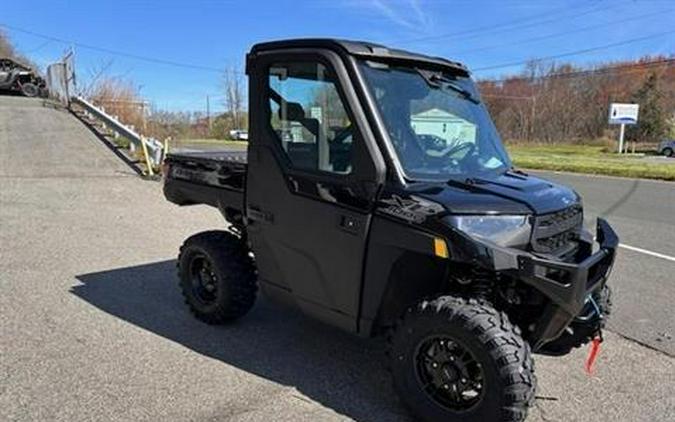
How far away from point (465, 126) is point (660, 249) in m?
5.77

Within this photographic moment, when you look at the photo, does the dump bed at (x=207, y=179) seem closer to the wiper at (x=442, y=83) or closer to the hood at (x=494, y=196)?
the wiper at (x=442, y=83)

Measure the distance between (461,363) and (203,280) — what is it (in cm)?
248

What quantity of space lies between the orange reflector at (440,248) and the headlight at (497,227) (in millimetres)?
118

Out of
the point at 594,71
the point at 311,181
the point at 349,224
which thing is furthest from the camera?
the point at 594,71

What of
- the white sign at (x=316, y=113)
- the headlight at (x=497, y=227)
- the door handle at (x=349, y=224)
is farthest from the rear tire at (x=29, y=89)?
the headlight at (x=497, y=227)

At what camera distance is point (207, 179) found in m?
4.66

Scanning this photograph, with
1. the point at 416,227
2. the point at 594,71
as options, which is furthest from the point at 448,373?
the point at 594,71

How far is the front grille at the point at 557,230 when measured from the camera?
3.17 m

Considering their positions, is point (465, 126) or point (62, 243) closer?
point (465, 126)

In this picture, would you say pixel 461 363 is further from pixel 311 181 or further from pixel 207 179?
pixel 207 179

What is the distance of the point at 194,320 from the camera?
4.80 meters

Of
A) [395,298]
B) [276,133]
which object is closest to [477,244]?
[395,298]

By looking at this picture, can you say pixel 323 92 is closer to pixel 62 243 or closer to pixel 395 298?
pixel 395 298

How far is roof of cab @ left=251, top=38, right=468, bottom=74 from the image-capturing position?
136 inches
